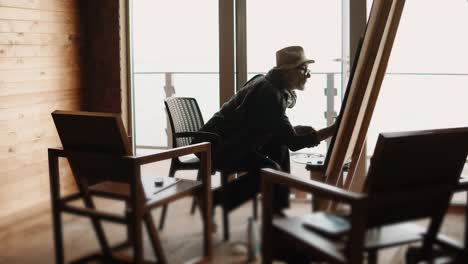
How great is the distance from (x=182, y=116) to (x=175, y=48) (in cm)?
105

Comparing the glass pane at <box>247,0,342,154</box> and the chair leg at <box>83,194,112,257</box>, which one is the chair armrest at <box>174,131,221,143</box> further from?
the glass pane at <box>247,0,342,154</box>

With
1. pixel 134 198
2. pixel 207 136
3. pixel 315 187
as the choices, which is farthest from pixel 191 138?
pixel 315 187

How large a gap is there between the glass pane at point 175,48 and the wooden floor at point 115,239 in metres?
A: 1.22

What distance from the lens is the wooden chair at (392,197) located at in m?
1.68

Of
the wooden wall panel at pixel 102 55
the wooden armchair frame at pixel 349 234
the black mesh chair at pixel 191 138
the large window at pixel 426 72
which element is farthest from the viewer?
the wooden wall panel at pixel 102 55

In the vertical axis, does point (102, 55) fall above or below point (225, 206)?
above

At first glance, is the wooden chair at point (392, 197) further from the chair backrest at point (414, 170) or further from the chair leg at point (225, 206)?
the chair leg at point (225, 206)

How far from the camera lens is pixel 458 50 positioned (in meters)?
3.86

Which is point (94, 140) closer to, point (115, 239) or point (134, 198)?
point (134, 198)

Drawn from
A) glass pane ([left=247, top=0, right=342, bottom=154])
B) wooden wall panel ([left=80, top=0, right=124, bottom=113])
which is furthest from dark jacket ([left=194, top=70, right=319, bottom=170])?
wooden wall panel ([left=80, top=0, right=124, bottom=113])

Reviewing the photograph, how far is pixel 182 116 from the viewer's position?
11.4 ft

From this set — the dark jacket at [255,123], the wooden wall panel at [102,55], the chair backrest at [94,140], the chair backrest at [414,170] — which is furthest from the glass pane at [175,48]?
the chair backrest at [414,170]

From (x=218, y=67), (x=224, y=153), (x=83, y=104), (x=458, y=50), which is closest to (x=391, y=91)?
(x=458, y=50)

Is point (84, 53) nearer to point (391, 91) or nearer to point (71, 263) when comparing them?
point (71, 263)
